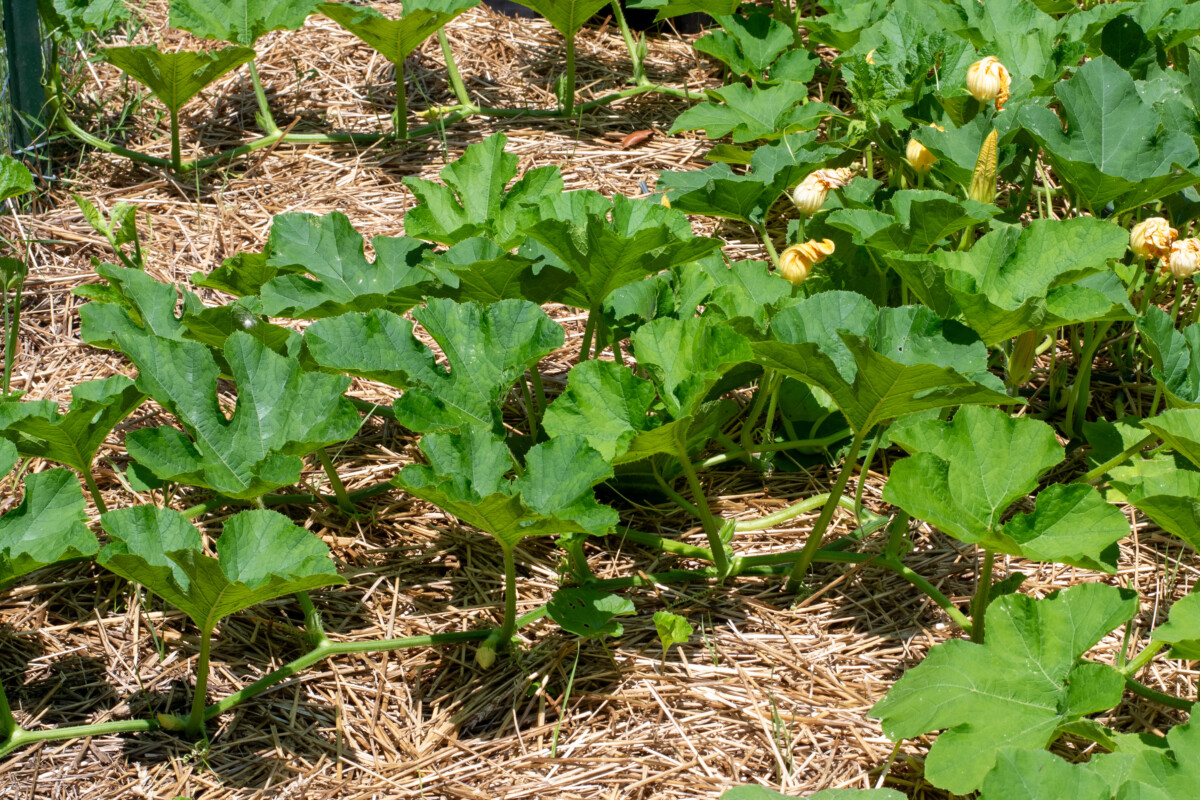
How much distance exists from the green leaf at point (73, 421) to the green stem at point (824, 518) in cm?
117

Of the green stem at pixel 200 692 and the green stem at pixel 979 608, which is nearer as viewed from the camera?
the green stem at pixel 200 692

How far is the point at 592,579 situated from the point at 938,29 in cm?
177

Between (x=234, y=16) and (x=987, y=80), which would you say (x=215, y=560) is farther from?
(x=234, y=16)

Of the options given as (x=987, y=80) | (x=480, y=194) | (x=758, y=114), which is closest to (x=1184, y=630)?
(x=987, y=80)

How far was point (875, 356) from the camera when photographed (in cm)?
172

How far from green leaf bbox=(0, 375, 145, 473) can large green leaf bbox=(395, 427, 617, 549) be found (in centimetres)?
59

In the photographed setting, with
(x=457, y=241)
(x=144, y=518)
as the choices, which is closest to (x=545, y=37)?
(x=457, y=241)

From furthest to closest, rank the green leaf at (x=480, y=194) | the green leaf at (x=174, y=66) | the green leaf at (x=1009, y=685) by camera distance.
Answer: the green leaf at (x=174, y=66) < the green leaf at (x=480, y=194) < the green leaf at (x=1009, y=685)

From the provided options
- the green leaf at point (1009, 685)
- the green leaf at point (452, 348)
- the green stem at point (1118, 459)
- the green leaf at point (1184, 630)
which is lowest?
the green leaf at point (1009, 685)

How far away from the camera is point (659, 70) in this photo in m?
3.81

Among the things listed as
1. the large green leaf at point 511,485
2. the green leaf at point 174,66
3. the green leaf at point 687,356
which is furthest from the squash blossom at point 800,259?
the green leaf at point 174,66

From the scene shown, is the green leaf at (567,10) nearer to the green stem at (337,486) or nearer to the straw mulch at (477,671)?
the straw mulch at (477,671)

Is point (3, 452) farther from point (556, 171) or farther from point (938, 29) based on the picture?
point (938, 29)

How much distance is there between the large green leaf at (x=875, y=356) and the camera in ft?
5.79
